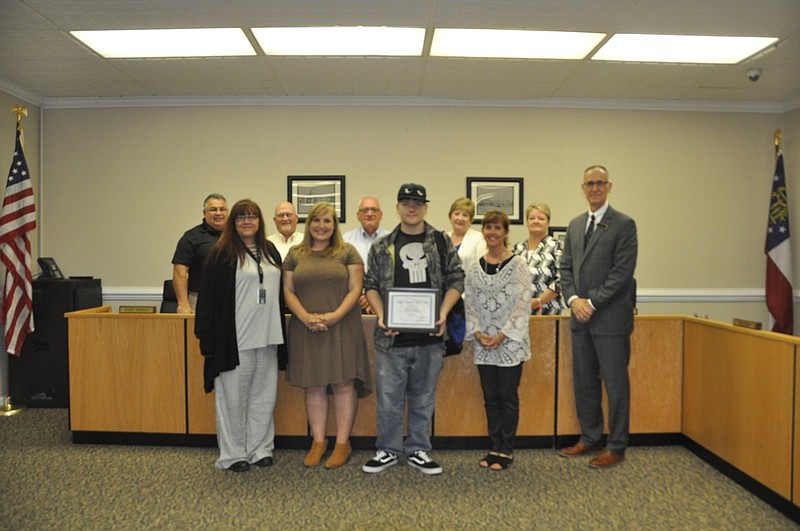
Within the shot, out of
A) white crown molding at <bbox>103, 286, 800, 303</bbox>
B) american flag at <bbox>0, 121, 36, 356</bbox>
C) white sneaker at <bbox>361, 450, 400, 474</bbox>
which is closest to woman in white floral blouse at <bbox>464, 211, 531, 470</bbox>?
white sneaker at <bbox>361, 450, 400, 474</bbox>

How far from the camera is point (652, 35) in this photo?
434 centimetres

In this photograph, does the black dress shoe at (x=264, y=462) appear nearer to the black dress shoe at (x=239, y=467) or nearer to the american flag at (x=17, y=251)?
the black dress shoe at (x=239, y=467)

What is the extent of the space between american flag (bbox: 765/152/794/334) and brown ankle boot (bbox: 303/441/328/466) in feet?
16.3

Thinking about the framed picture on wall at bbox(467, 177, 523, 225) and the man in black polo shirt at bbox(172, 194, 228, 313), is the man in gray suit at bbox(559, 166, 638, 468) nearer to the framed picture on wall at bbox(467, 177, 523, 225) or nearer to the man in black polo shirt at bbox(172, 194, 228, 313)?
the framed picture on wall at bbox(467, 177, 523, 225)

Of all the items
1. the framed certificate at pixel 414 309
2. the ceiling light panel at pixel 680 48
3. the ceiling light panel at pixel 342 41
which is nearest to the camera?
the framed certificate at pixel 414 309


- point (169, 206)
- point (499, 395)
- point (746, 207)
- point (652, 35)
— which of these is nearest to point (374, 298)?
point (499, 395)

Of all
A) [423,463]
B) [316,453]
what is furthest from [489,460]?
[316,453]

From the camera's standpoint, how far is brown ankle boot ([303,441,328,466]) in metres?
3.47

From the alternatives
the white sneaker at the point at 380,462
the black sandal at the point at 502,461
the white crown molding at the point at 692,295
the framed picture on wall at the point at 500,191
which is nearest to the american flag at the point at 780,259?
the white crown molding at the point at 692,295

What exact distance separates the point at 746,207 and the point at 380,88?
4.25 m

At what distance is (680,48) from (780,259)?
8.75 feet

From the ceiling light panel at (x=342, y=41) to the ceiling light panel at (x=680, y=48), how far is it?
63.5 inches

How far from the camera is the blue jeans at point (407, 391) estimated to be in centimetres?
335

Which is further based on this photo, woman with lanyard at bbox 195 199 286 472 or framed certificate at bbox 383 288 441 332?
woman with lanyard at bbox 195 199 286 472
